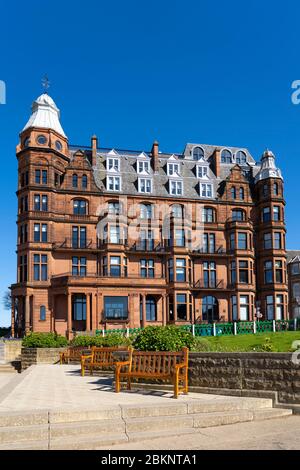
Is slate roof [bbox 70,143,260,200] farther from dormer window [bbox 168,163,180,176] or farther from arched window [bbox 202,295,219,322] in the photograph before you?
arched window [bbox 202,295,219,322]

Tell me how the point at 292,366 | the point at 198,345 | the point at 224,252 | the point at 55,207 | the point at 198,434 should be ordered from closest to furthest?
the point at 198,434 → the point at 292,366 → the point at 198,345 → the point at 55,207 → the point at 224,252

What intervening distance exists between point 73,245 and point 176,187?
1260 cm

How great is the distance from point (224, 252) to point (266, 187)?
8494 millimetres

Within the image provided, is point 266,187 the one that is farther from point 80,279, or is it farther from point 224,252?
point 80,279

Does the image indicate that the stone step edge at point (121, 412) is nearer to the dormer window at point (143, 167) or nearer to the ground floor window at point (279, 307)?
the ground floor window at point (279, 307)

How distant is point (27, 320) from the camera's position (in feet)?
149

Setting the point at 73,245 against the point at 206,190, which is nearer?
the point at 73,245

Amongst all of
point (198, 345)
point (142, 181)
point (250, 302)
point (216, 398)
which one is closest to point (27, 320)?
point (142, 181)

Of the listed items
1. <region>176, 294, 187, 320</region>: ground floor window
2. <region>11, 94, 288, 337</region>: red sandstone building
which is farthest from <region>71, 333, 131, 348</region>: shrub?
<region>176, 294, 187, 320</region>: ground floor window

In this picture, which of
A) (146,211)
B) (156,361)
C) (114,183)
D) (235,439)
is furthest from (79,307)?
(235,439)

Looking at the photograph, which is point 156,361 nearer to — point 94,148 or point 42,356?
point 42,356

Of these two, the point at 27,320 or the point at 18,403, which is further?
the point at 27,320

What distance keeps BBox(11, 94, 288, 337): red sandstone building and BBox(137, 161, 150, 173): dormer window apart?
0.11 meters

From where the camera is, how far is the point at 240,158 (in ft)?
202
